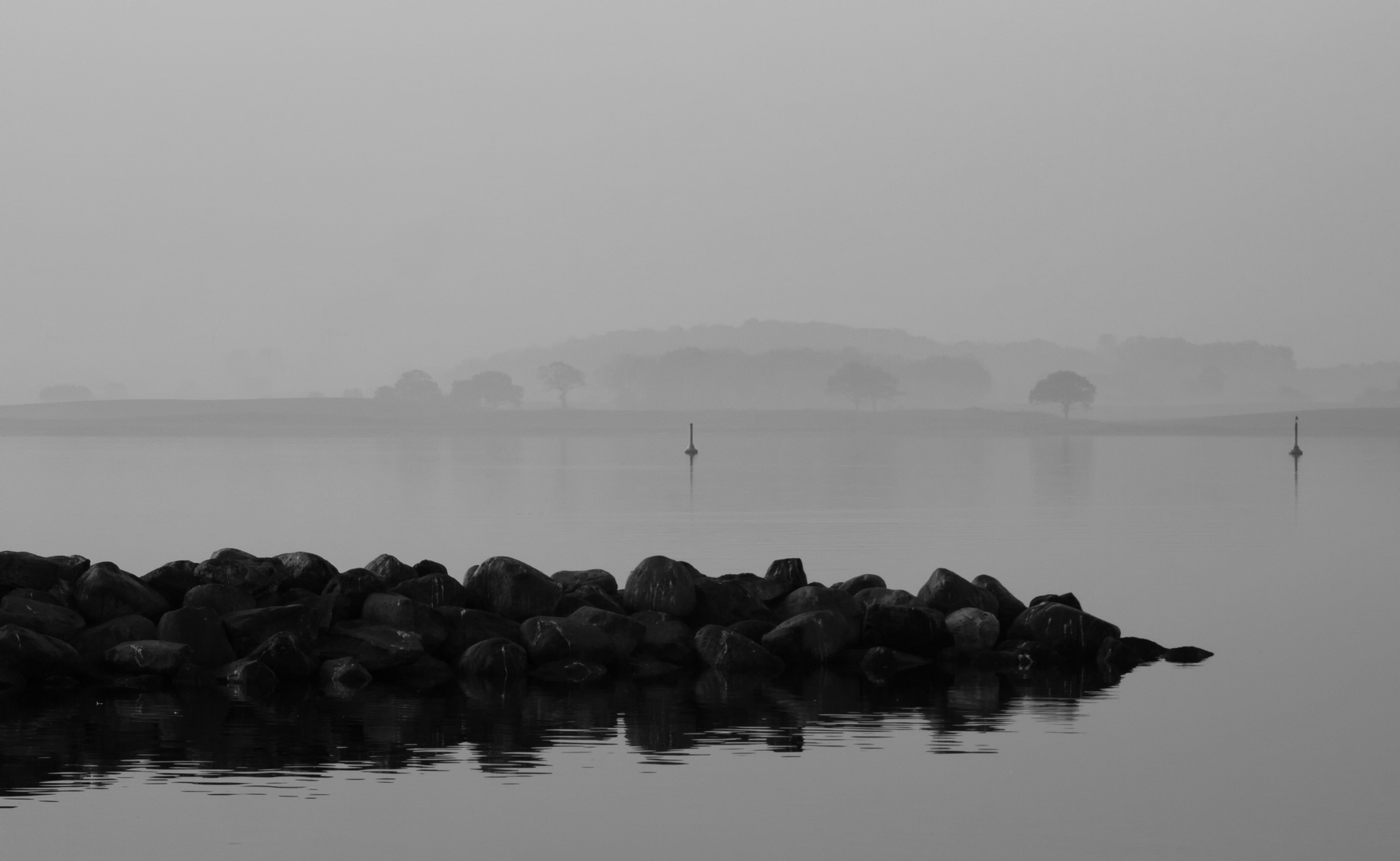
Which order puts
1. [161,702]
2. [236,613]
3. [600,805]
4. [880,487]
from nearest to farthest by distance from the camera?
[600,805] → [161,702] → [236,613] → [880,487]

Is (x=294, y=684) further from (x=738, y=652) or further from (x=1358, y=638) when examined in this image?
(x=1358, y=638)

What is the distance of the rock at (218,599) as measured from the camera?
16094mm

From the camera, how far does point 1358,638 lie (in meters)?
17.7

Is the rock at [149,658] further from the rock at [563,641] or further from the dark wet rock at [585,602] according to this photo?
the dark wet rock at [585,602]

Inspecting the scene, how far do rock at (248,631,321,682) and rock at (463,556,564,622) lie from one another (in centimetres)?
244

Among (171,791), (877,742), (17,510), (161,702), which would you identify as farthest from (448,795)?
(17,510)

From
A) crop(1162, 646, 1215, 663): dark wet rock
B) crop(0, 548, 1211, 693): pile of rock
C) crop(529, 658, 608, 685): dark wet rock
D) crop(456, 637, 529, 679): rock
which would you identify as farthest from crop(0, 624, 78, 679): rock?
crop(1162, 646, 1215, 663): dark wet rock

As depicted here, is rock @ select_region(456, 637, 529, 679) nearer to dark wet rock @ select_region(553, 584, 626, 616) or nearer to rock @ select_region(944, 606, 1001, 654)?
dark wet rock @ select_region(553, 584, 626, 616)

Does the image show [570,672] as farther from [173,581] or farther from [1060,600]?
[1060,600]

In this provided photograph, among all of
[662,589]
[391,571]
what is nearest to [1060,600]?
[662,589]

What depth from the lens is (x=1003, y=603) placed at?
57.7 feet

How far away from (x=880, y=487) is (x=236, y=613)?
105ft

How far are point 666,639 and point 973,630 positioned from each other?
9.95ft

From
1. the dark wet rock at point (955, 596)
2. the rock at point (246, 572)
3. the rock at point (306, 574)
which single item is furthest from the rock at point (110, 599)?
the dark wet rock at point (955, 596)
